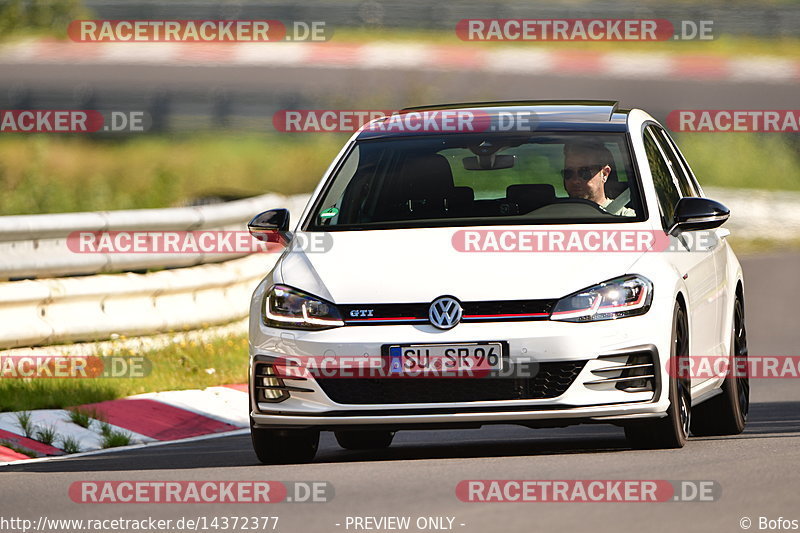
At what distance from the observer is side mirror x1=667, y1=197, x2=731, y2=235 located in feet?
30.1

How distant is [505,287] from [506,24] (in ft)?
117

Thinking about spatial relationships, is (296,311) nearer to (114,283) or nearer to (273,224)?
(273,224)

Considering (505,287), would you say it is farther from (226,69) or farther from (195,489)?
(226,69)

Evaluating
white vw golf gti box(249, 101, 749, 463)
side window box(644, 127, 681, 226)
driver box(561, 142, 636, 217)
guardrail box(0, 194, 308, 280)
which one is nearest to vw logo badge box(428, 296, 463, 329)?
white vw golf gti box(249, 101, 749, 463)

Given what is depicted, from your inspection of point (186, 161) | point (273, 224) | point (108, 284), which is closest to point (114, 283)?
point (108, 284)

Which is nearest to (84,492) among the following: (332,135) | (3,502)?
(3,502)

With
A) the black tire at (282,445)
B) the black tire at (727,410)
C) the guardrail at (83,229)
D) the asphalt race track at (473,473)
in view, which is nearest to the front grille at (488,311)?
the asphalt race track at (473,473)

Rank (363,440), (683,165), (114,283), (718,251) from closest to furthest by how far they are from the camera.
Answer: (363,440) < (718,251) < (683,165) < (114,283)

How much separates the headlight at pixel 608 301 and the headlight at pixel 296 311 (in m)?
1.06

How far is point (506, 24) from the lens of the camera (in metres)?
43.5

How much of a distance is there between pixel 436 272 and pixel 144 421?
3.31m

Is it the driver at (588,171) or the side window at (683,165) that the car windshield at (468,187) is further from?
the side window at (683,165)

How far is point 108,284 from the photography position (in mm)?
13039

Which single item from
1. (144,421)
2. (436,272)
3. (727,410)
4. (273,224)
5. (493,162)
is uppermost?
(493,162)
